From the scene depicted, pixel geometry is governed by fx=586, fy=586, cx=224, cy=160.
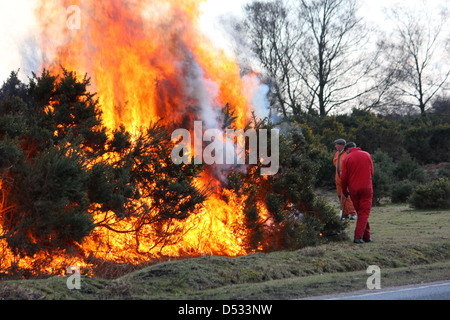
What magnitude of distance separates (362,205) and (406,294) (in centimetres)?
504

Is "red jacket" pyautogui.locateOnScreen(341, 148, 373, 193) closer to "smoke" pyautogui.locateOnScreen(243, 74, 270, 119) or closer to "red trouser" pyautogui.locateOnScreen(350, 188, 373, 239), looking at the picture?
"red trouser" pyautogui.locateOnScreen(350, 188, 373, 239)

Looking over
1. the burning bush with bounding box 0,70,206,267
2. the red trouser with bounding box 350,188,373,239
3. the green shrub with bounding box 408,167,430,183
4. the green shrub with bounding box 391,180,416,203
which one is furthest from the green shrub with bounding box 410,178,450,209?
the burning bush with bounding box 0,70,206,267

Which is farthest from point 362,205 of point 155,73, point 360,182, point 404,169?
point 404,169

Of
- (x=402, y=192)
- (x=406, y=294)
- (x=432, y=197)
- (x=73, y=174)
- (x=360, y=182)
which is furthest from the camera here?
(x=402, y=192)

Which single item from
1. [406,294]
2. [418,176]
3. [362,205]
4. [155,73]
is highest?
[155,73]

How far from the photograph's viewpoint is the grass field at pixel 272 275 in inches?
295

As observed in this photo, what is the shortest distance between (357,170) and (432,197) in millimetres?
11121

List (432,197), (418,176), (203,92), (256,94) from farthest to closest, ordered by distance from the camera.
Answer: (418,176)
(432,197)
(256,94)
(203,92)

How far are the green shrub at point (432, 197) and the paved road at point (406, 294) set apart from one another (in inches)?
585

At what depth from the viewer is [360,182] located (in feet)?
41.2

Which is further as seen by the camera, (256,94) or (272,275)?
(256,94)

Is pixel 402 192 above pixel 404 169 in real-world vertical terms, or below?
below

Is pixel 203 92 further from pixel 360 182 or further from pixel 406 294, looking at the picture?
pixel 406 294
